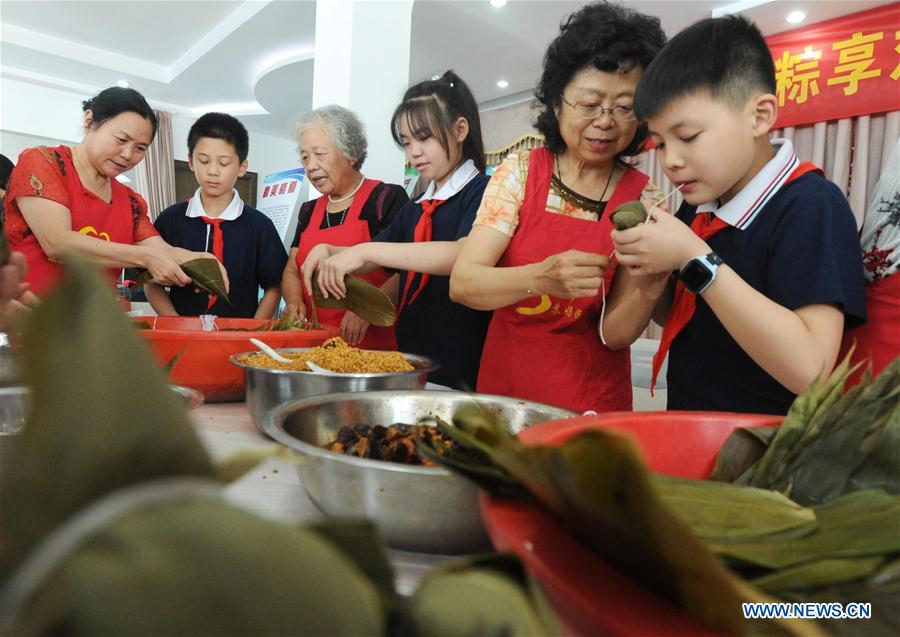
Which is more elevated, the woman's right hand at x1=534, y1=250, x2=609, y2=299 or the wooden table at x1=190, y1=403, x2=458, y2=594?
the woman's right hand at x1=534, y1=250, x2=609, y2=299

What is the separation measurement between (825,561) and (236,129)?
261 centimetres

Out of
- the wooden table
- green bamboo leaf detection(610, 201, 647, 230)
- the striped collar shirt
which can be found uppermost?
the striped collar shirt

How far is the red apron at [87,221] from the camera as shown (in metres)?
1.99

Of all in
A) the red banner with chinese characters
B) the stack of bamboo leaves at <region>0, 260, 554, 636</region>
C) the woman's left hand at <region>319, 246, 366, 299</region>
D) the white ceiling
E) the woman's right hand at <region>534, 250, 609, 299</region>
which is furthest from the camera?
the white ceiling

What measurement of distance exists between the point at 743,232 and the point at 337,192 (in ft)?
5.54

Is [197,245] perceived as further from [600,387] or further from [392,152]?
[600,387]

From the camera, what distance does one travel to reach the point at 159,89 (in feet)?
25.2

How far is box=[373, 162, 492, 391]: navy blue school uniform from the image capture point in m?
1.87

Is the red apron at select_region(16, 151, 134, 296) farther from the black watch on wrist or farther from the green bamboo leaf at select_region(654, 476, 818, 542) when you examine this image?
the green bamboo leaf at select_region(654, 476, 818, 542)

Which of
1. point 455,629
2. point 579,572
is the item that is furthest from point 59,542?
point 579,572

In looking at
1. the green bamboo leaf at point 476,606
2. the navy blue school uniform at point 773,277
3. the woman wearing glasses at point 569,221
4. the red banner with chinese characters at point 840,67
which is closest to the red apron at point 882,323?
the navy blue school uniform at point 773,277

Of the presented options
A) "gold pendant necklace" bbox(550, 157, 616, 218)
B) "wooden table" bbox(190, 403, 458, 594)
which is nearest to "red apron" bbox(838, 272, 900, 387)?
"gold pendant necklace" bbox(550, 157, 616, 218)

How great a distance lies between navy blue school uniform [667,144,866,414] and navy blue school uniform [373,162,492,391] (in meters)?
0.71

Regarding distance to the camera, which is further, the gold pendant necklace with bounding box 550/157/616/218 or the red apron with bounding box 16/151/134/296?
the red apron with bounding box 16/151/134/296
